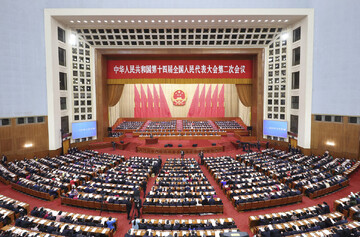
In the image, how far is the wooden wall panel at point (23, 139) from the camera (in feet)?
51.1

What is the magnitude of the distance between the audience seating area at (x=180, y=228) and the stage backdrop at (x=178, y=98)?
2784 centimetres

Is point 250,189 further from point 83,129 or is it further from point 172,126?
point 172,126

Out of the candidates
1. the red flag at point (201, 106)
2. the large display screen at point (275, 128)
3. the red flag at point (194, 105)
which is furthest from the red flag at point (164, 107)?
the large display screen at point (275, 128)

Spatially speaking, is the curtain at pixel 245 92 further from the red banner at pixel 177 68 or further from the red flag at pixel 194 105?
the red flag at pixel 194 105

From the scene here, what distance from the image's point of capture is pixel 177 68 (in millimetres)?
23078

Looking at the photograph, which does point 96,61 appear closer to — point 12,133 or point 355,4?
point 12,133

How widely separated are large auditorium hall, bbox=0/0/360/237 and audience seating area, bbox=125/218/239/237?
4 cm

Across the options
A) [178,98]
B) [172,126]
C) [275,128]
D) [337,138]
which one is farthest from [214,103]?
[337,138]

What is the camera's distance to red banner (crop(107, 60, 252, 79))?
2294 centimetres

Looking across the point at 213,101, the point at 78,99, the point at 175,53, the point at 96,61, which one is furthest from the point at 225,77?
the point at 78,99

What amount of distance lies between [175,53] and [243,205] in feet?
57.4

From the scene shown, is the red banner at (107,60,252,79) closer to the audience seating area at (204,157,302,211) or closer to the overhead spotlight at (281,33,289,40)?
the overhead spotlight at (281,33,289,40)

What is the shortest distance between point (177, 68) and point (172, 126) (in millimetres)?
9359

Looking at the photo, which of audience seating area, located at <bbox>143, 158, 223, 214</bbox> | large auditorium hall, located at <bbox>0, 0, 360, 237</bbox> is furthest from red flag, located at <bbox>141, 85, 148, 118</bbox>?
audience seating area, located at <bbox>143, 158, 223, 214</bbox>
